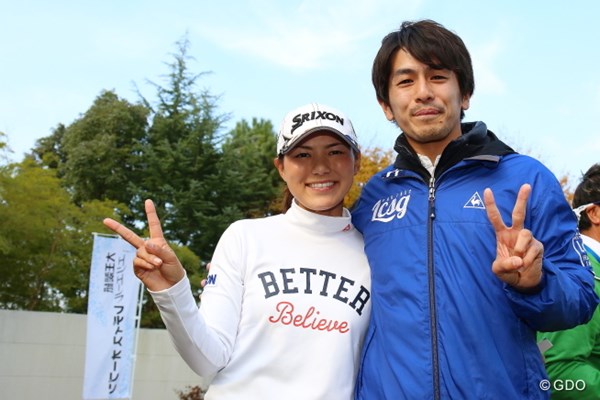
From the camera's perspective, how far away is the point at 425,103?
253 centimetres

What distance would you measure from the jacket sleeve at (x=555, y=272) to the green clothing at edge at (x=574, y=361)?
2.56 feet

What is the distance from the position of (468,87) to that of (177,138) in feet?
73.6

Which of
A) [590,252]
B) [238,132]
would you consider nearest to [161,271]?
[590,252]

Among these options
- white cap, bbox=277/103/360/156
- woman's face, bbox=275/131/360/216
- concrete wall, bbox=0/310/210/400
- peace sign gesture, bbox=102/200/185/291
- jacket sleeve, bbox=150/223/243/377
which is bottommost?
concrete wall, bbox=0/310/210/400

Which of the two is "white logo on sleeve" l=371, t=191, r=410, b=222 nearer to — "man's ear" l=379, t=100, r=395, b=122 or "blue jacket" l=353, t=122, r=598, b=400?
"blue jacket" l=353, t=122, r=598, b=400

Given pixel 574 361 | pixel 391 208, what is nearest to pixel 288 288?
pixel 391 208

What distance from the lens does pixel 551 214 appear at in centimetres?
222

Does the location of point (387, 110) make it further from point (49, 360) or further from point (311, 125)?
point (49, 360)

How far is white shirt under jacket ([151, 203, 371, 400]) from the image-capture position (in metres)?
2.39

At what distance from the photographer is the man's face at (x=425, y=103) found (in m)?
2.53

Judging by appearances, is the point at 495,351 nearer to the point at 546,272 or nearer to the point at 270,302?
the point at 546,272

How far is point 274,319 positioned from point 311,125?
79 centimetres

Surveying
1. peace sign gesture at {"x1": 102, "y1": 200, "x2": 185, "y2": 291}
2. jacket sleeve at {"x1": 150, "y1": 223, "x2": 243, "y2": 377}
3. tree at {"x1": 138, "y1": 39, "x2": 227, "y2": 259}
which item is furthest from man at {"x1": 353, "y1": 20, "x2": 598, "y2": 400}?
tree at {"x1": 138, "y1": 39, "x2": 227, "y2": 259}

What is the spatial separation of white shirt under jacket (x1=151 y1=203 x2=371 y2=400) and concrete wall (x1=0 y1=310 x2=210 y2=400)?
12434 mm
